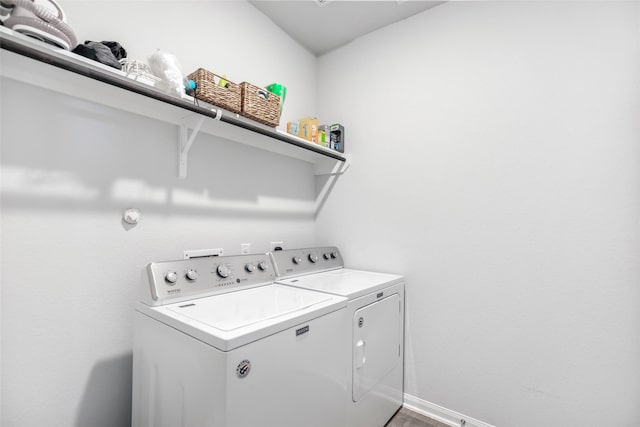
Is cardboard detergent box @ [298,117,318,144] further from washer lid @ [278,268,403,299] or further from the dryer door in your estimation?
the dryer door

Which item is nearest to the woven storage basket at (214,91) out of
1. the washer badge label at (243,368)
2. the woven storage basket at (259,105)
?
the woven storage basket at (259,105)

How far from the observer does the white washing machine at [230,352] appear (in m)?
0.94

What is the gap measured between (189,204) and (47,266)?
64 centimetres

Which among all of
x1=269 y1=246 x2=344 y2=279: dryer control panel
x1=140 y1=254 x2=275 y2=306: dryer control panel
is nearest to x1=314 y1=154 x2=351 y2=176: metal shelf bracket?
x1=269 y1=246 x2=344 y2=279: dryer control panel

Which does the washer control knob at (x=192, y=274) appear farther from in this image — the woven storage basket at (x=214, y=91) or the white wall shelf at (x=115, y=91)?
the woven storage basket at (x=214, y=91)

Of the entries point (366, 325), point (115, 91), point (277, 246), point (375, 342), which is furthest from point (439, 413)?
point (115, 91)

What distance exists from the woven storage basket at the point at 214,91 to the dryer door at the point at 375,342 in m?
1.22

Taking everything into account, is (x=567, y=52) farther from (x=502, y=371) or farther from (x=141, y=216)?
(x=141, y=216)

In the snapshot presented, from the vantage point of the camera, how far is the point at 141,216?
145cm

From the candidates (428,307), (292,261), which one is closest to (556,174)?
(428,307)

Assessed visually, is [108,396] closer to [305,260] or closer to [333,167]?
[305,260]

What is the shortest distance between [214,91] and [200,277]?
34.5 inches

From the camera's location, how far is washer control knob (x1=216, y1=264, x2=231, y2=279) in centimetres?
145

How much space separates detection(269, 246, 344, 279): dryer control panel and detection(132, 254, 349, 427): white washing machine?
1.09 feet
